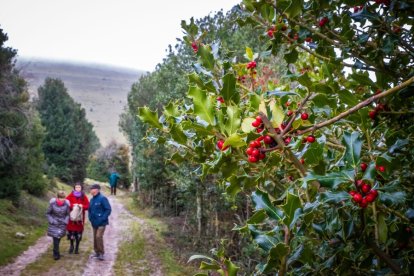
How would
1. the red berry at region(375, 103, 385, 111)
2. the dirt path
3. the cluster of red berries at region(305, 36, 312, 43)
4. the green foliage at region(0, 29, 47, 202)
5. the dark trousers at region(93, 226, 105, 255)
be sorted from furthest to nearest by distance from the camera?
the green foliage at region(0, 29, 47, 202), the dark trousers at region(93, 226, 105, 255), the dirt path, the cluster of red berries at region(305, 36, 312, 43), the red berry at region(375, 103, 385, 111)

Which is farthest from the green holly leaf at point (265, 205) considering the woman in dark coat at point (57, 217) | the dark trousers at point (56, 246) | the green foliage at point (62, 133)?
the green foliage at point (62, 133)

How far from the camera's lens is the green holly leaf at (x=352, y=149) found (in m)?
1.45

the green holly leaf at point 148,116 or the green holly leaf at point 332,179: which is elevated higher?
the green holly leaf at point 148,116

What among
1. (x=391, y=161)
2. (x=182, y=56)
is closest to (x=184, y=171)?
(x=182, y=56)

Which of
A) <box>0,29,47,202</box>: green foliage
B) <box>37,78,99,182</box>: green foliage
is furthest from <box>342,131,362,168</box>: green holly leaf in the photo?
<box>37,78,99,182</box>: green foliage

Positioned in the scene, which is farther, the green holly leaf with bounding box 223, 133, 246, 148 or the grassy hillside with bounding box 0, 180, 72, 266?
the grassy hillside with bounding box 0, 180, 72, 266

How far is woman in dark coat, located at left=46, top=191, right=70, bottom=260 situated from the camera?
773 cm

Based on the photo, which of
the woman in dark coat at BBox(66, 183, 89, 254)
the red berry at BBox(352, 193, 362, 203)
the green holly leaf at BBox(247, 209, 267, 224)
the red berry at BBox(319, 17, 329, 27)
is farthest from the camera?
the woman in dark coat at BBox(66, 183, 89, 254)

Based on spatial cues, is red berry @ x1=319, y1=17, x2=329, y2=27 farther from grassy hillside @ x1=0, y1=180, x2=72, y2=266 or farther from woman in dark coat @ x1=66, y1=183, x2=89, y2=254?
grassy hillside @ x1=0, y1=180, x2=72, y2=266

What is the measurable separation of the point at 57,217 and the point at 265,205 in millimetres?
7331

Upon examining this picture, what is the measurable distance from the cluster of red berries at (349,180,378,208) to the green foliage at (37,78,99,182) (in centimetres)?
2518

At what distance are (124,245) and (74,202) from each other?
2.36 meters

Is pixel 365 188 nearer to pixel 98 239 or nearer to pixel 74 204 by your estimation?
pixel 98 239

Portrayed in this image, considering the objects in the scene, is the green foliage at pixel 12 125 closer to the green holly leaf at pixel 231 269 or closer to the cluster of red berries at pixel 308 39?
the cluster of red berries at pixel 308 39
